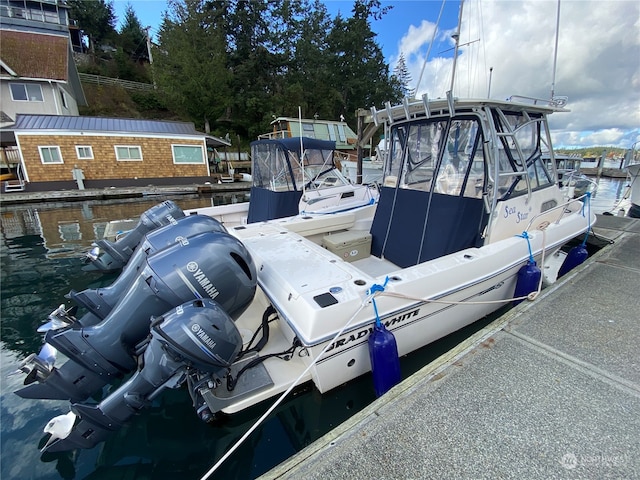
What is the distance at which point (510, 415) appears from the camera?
5.55ft

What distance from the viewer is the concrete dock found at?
1.42 meters

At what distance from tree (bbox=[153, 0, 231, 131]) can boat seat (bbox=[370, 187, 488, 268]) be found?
2115 centimetres

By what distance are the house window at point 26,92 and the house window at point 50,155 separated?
5330 millimetres

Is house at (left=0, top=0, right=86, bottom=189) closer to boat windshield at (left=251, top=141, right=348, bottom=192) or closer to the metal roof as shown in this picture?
the metal roof

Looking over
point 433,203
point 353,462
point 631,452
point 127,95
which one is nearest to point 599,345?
point 631,452

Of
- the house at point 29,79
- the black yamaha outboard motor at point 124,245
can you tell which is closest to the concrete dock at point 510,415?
the black yamaha outboard motor at point 124,245

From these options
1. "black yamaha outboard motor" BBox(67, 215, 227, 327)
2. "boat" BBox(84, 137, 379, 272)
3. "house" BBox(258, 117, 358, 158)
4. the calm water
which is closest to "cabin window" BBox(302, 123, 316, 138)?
"house" BBox(258, 117, 358, 158)

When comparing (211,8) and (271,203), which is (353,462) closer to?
(271,203)

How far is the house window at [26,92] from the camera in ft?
50.5

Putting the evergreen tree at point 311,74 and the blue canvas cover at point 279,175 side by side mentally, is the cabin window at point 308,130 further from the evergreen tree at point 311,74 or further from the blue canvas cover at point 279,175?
the blue canvas cover at point 279,175

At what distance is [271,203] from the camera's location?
5.72 meters

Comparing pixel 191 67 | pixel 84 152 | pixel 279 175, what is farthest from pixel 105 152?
pixel 279 175

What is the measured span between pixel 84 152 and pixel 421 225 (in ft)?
52.6

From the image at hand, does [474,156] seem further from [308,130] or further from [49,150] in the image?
[308,130]
